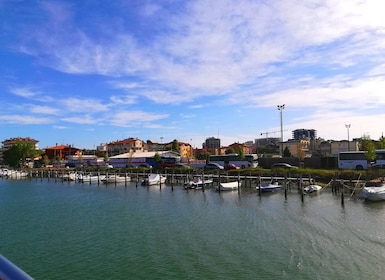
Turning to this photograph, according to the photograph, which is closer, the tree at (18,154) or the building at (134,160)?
the building at (134,160)

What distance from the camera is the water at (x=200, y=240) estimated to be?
617 inches

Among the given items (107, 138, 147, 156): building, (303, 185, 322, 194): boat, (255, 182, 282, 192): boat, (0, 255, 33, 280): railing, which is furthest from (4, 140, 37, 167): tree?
(0, 255, 33, 280): railing

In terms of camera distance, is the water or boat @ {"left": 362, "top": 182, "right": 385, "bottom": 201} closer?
the water

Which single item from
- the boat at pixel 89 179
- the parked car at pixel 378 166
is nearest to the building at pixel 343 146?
the parked car at pixel 378 166

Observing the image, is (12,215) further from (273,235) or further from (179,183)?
(179,183)

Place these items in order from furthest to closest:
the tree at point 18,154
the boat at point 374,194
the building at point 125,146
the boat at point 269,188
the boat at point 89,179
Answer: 1. the building at point 125,146
2. the tree at point 18,154
3. the boat at point 89,179
4. the boat at point 269,188
5. the boat at point 374,194

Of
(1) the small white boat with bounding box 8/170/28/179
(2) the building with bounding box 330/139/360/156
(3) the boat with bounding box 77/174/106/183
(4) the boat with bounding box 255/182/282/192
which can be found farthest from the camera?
(2) the building with bounding box 330/139/360/156

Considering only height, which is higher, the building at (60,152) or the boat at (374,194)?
the building at (60,152)

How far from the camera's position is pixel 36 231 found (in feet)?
78.4

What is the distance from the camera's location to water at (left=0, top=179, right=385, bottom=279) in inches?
617

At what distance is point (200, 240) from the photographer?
20.5m

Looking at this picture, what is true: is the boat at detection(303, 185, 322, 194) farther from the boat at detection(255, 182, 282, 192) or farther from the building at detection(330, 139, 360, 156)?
the building at detection(330, 139, 360, 156)

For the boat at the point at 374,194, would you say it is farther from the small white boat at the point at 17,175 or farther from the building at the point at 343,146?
the building at the point at 343,146

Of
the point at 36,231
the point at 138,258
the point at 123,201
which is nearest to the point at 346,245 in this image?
the point at 138,258
